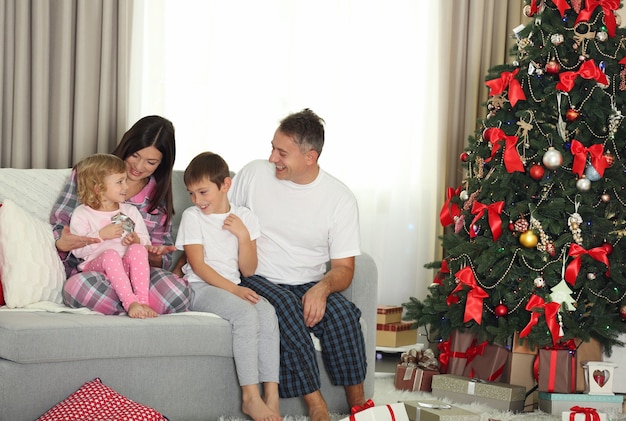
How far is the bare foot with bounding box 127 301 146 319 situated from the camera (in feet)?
9.03

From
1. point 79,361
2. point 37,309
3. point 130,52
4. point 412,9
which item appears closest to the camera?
point 79,361

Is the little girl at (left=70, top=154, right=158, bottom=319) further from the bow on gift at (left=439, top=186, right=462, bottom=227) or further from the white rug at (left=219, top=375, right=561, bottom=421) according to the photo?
the bow on gift at (left=439, top=186, right=462, bottom=227)

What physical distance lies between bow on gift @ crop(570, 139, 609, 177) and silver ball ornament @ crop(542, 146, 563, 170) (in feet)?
0.24

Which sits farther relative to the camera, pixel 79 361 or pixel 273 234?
pixel 273 234

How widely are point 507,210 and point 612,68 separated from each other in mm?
764

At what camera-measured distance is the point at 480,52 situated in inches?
183

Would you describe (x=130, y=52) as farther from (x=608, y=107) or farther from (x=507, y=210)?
(x=608, y=107)

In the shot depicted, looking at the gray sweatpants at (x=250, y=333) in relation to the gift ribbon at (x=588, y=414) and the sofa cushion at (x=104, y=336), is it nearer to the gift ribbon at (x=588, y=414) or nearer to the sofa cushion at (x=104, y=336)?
the sofa cushion at (x=104, y=336)

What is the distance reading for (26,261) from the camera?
112 inches

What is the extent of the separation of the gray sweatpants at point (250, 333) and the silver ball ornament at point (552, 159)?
4.42 ft

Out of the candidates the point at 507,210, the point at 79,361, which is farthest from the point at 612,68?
the point at 79,361

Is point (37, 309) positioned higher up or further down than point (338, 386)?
higher up

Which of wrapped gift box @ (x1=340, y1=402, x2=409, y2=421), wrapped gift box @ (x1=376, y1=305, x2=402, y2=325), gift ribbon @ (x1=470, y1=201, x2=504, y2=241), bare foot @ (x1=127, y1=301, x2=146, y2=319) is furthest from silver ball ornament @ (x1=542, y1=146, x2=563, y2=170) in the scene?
bare foot @ (x1=127, y1=301, x2=146, y2=319)

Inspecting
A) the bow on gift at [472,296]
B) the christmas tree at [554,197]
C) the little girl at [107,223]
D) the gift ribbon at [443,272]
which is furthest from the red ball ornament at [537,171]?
the little girl at [107,223]
